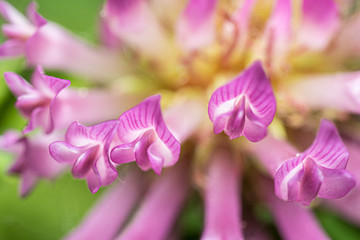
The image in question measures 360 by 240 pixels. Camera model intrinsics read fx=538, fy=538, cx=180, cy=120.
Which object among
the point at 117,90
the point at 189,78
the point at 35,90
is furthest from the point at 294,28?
Result: the point at 35,90

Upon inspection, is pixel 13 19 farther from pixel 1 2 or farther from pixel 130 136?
pixel 130 136

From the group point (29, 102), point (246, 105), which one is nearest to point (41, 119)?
point (29, 102)

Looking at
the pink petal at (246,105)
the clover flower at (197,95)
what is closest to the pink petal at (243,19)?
the clover flower at (197,95)

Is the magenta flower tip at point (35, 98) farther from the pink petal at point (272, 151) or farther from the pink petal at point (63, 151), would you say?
the pink petal at point (272, 151)

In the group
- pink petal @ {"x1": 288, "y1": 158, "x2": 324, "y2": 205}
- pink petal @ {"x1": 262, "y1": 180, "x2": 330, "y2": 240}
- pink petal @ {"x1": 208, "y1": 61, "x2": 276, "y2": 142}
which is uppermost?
pink petal @ {"x1": 208, "y1": 61, "x2": 276, "y2": 142}

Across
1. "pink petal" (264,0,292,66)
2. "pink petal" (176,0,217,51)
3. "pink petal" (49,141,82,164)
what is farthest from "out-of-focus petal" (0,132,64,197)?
"pink petal" (264,0,292,66)

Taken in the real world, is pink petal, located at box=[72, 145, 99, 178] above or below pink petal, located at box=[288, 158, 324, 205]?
above

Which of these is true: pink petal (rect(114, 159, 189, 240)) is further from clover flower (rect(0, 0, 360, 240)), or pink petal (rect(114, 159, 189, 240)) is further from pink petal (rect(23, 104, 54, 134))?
pink petal (rect(23, 104, 54, 134))
